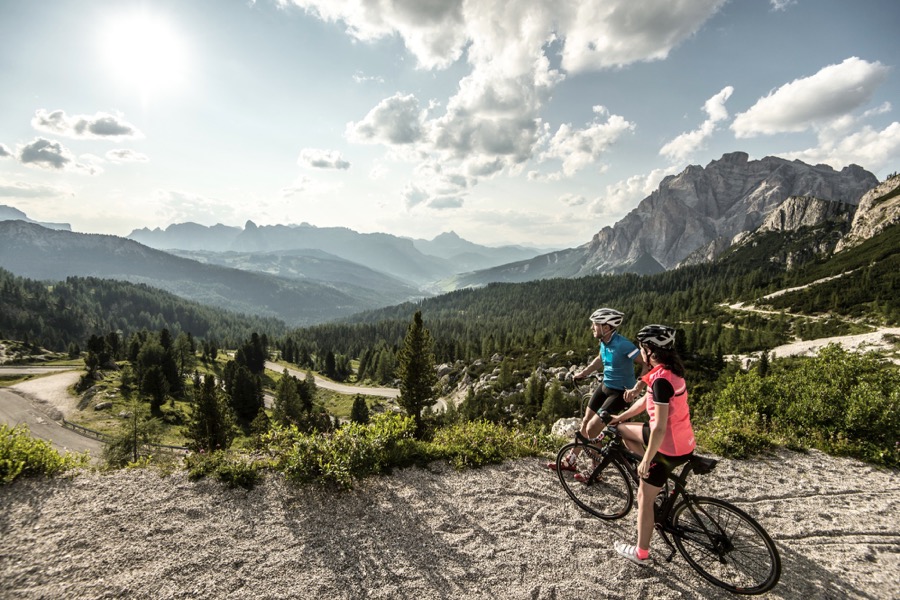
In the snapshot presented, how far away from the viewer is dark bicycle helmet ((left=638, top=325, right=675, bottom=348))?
6492mm

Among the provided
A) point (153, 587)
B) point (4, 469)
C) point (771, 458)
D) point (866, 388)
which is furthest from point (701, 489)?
point (4, 469)

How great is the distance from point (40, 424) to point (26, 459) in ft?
265

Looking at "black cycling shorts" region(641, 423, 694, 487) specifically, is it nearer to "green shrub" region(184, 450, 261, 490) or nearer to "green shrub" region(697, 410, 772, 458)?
"green shrub" region(697, 410, 772, 458)

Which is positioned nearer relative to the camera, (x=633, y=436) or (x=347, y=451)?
(x=633, y=436)

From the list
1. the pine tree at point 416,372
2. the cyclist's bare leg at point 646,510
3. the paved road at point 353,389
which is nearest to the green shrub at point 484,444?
the cyclist's bare leg at point 646,510

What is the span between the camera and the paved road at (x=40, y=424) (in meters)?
55.0

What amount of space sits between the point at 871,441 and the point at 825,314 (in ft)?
474

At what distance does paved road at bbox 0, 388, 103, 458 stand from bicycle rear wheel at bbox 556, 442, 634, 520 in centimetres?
6546

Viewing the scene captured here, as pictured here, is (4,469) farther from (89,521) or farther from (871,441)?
(871,441)

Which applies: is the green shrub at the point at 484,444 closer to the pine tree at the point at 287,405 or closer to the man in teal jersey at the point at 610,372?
the man in teal jersey at the point at 610,372

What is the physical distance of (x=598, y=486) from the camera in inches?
384

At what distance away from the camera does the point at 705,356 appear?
86938 mm

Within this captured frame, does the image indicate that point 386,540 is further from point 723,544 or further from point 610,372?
point 723,544

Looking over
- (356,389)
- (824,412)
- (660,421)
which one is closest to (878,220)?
(356,389)
